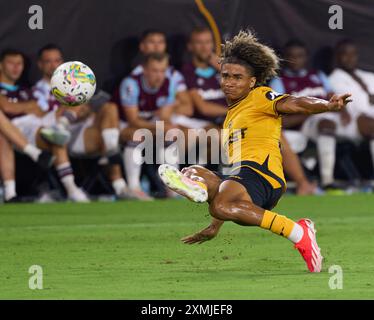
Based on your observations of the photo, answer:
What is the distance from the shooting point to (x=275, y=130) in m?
8.76

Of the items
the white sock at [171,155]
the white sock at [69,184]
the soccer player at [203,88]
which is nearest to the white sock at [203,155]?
the soccer player at [203,88]

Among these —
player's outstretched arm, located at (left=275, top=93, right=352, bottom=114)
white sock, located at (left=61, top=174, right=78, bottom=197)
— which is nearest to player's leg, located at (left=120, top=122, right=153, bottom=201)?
white sock, located at (left=61, top=174, right=78, bottom=197)

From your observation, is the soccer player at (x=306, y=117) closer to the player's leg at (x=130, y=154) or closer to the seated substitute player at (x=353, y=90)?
the seated substitute player at (x=353, y=90)

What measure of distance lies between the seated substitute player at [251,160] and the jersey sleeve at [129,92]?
6287 mm

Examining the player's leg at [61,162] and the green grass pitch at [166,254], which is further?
the player's leg at [61,162]

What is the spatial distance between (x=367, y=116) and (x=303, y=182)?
4.87ft

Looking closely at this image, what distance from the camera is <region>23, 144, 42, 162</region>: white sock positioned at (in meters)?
14.9

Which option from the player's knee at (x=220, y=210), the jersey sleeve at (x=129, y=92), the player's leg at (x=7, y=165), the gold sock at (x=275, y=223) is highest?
the jersey sleeve at (x=129, y=92)

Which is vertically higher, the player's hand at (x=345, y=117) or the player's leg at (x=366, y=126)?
the player's hand at (x=345, y=117)

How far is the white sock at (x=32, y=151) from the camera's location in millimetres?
14945

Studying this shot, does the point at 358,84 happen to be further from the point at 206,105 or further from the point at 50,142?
the point at 50,142

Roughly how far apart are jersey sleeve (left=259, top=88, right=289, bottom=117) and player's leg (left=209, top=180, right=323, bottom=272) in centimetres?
73

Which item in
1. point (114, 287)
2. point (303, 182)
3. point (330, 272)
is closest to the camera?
point (114, 287)
